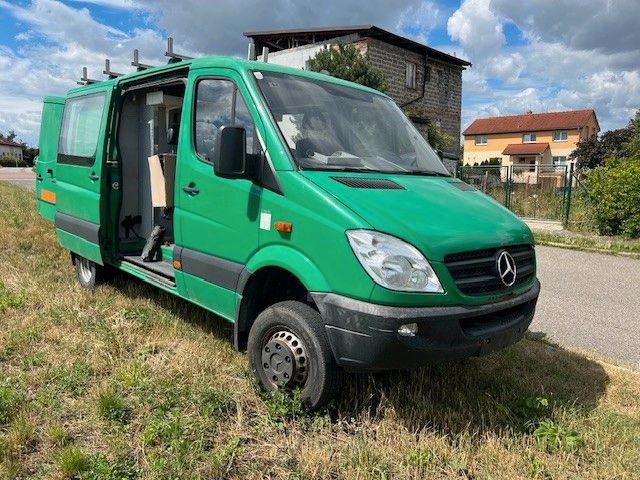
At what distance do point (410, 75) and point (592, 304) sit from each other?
80.6ft

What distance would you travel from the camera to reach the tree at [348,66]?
2141 centimetres

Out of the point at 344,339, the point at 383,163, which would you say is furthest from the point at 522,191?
the point at 344,339

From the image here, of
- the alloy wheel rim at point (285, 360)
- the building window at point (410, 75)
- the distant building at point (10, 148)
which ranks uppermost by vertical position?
the distant building at point (10, 148)

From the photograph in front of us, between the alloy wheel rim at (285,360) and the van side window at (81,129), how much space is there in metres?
3.49

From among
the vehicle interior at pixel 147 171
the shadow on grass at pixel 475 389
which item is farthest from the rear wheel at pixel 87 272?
the shadow on grass at pixel 475 389

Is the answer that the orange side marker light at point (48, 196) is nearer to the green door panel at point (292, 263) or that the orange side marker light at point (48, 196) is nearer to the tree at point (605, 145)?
the green door panel at point (292, 263)

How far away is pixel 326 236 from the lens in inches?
125

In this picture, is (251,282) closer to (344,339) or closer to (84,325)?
(344,339)

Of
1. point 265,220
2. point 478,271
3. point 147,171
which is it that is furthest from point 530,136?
point 265,220

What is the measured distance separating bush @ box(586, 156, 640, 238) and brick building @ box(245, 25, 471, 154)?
45.1 feet

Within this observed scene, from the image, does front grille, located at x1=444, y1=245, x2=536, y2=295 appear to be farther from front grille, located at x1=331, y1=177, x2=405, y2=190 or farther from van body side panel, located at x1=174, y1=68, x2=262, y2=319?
van body side panel, located at x1=174, y1=68, x2=262, y2=319

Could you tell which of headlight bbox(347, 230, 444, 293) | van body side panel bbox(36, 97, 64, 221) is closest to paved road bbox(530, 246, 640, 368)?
headlight bbox(347, 230, 444, 293)

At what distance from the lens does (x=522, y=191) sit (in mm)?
18453

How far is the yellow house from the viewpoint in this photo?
6297cm
